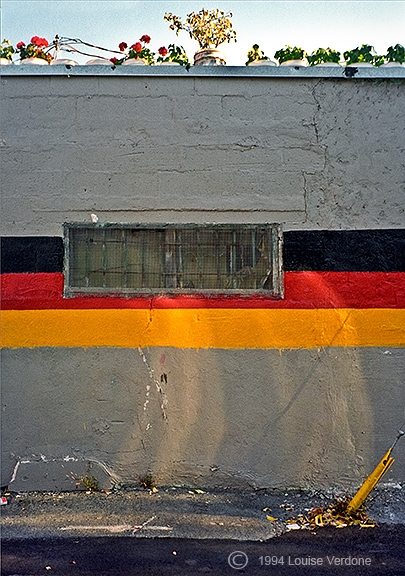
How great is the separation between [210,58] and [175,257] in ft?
6.32

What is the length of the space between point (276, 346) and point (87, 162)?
2.43 m

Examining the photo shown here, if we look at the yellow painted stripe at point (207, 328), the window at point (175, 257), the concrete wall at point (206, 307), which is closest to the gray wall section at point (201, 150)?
the concrete wall at point (206, 307)

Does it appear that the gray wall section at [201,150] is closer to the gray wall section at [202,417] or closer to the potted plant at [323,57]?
the potted plant at [323,57]

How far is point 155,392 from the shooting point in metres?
5.75

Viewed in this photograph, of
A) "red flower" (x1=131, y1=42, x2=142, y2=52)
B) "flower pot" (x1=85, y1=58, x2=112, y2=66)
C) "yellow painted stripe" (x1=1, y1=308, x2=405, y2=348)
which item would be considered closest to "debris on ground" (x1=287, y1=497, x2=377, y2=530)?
"yellow painted stripe" (x1=1, y1=308, x2=405, y2=348)

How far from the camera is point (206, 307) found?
5.80 metres

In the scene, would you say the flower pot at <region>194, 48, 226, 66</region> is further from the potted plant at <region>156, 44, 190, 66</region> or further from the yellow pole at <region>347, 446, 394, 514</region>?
the yellow pole at <region>347, 446, 394, 514</region>

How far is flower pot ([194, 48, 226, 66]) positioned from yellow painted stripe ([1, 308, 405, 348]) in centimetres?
234

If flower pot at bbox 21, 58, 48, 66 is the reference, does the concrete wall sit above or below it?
below

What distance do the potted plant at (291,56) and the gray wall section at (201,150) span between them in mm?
190

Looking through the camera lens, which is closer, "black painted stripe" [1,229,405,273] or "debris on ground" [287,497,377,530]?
"debris on ground" [287,497,377,530]

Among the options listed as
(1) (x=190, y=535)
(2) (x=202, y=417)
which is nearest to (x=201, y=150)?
(2) (x=202, y=417)

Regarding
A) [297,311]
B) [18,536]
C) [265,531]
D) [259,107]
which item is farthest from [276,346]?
[18,536]

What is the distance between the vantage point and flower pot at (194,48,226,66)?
237 inches
